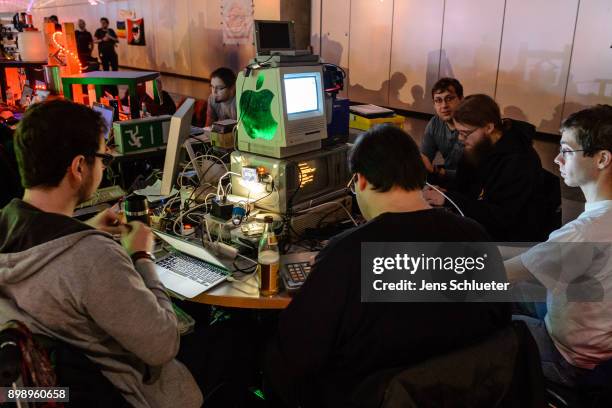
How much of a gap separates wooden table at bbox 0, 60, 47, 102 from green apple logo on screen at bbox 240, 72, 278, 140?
378cm

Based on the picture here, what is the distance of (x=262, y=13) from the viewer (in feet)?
26.3

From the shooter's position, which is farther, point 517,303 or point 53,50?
point 53,50

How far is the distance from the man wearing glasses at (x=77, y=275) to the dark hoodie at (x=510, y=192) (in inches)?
67.0

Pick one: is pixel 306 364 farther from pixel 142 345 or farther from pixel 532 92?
pixel 532 92

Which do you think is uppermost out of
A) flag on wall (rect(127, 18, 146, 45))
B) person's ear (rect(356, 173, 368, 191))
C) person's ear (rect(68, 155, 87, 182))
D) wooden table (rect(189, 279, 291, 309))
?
flag on wall (rect(127, 18, 146, 45))

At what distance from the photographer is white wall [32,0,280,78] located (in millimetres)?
9219

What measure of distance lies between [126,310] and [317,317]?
482 millimetres

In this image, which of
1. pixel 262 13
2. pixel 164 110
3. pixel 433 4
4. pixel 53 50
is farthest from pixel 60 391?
pixel 262 13

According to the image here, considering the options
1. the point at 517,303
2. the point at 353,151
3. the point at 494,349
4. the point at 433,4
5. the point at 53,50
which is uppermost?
the point at 433,4

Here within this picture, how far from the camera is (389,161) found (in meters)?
A: 1.34

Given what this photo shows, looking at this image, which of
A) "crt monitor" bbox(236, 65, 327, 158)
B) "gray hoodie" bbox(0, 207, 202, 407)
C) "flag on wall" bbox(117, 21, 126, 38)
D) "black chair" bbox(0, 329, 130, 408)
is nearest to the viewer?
"black chair" bbox(0, 329, 130, 408)

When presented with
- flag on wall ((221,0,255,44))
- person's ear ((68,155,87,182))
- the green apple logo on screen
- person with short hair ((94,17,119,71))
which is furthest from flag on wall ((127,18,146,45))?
person's ear ((68,155,87,182))

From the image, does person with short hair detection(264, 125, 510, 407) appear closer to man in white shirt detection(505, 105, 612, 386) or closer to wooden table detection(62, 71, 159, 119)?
man in white shirt detection(505, 105, 612, 386)

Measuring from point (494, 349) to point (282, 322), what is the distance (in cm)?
56
